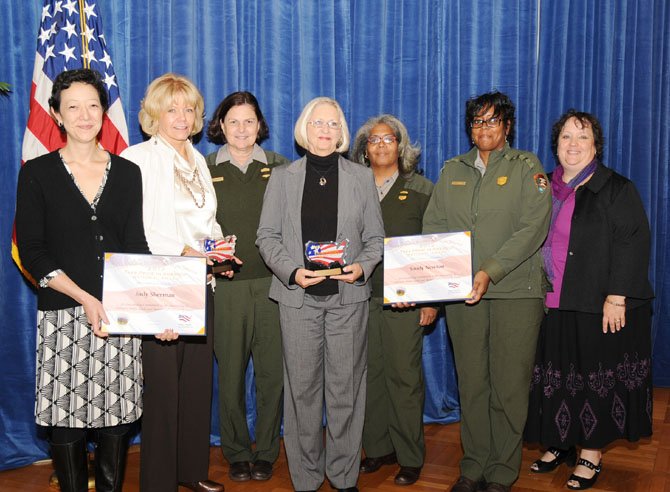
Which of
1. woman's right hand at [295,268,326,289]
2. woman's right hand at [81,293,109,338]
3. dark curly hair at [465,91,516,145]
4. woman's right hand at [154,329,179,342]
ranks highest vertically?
dark curly hair at [465,91,516,145]

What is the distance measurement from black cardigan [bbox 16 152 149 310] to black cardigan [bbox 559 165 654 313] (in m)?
2.14

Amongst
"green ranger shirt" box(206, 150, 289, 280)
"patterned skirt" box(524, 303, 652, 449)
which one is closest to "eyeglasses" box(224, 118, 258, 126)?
"green ranger shirt" box(206, 150, 289, 280)

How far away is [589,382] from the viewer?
326cm

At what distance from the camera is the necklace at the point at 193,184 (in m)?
3.00

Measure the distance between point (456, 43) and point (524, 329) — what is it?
87.4 inches

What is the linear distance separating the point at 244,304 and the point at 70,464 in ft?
3.86

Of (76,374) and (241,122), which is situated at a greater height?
(241,122)

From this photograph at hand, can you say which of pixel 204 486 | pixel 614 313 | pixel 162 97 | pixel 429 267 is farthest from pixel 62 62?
pixel 614 313

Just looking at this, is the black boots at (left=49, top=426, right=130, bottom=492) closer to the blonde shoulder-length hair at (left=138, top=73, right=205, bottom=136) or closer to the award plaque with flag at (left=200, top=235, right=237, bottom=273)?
the award plaque with flag at (left=200, top=235, right=237, bottom=273)

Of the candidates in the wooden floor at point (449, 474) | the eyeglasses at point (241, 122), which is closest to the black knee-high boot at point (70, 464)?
the wooden floor at point (449, 474)

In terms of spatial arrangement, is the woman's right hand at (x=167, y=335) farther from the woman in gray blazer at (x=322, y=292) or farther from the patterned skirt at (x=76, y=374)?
the woman in gray blazer at (x=322, y=292)

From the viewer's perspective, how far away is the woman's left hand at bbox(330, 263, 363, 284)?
2926mm

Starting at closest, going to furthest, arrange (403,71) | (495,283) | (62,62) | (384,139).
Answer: (495,283) < (384,139) < (62,62) < (403,71)

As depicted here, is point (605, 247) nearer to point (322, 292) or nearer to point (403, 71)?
point (322, 292)
